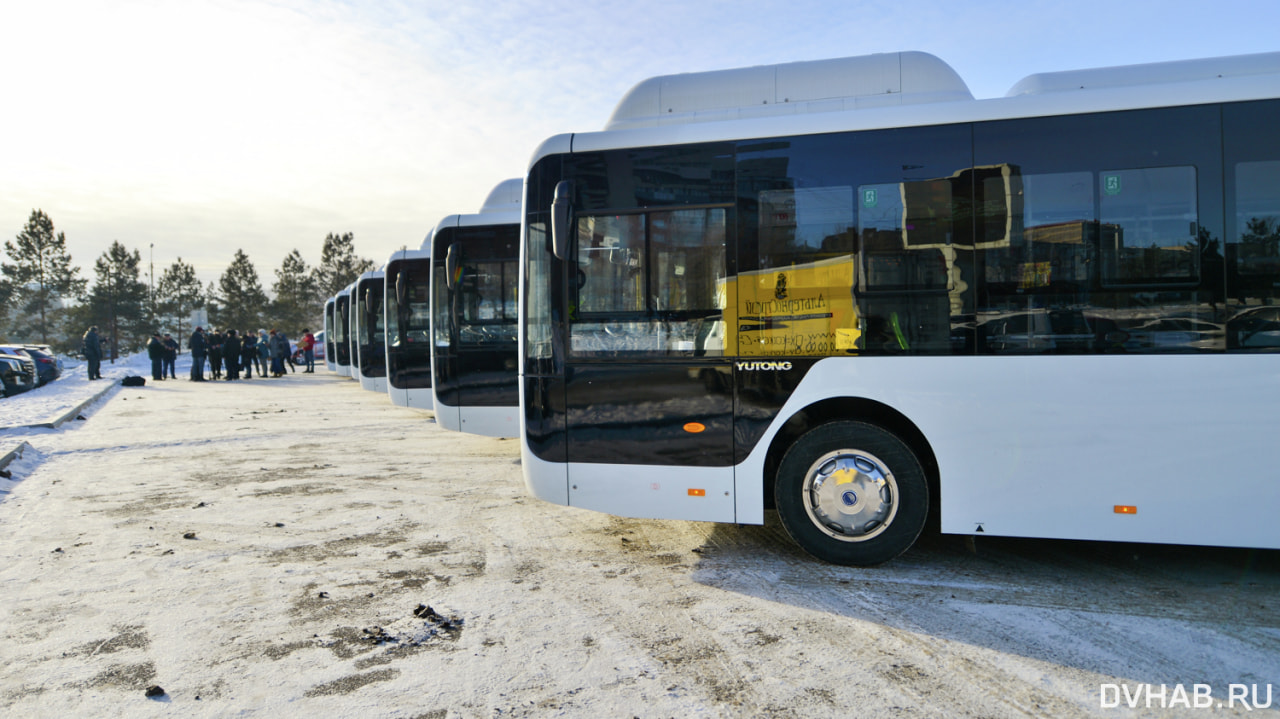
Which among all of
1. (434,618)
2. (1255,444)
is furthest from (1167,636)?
(434,618)

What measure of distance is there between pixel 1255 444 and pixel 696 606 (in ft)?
11.5

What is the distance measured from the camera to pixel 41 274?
7131 centimetres

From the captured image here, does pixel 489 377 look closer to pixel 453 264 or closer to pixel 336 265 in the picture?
pixel 453 264

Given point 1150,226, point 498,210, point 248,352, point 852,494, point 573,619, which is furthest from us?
point 248,352

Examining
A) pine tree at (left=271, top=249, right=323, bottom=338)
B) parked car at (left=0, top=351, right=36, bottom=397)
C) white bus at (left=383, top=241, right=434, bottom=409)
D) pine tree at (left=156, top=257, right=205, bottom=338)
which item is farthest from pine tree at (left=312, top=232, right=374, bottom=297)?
white bus at (left=383, top=241, right=434, bottom=409)

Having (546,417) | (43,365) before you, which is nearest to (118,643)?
(546,417)

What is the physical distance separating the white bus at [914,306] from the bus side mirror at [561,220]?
0.06 ft

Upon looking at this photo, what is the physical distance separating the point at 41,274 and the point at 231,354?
5665 centimetres

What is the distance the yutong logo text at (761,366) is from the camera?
5.40m

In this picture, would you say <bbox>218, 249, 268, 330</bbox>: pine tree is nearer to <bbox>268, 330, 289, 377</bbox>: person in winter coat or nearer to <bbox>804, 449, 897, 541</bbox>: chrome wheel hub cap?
<bbox>268, 330, 289, 377</bbox>: person in winter coat

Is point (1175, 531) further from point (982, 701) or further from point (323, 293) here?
point (323, 293)

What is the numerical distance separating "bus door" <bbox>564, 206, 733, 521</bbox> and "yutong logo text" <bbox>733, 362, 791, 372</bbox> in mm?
95

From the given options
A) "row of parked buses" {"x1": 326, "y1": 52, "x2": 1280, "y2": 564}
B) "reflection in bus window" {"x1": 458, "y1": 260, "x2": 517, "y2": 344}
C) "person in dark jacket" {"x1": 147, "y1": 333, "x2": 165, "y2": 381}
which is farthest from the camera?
"person in dark jacket" {"x1": 147, "y1": 333, "x2": 165, "y2": 381}

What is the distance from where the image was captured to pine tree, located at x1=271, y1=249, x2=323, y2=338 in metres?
85.1
